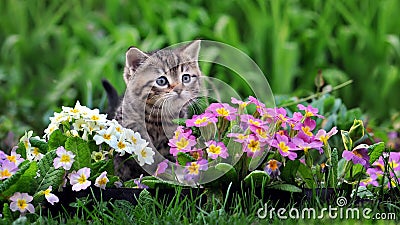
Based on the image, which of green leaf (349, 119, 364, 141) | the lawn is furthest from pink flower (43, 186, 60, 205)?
the lawn

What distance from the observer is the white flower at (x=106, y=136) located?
3.02m

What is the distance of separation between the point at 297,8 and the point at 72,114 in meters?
4.37

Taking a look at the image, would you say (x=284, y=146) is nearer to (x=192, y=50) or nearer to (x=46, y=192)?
(x=192, y=50)

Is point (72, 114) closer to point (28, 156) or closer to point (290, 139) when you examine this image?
point (28, 156)

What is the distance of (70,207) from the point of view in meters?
3.02

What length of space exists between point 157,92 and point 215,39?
3.30 m

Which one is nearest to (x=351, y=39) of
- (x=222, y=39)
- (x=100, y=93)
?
(x=222, y=39)

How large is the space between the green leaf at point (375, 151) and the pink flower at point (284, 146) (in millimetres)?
377

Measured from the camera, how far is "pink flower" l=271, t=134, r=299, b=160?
299 centimetres

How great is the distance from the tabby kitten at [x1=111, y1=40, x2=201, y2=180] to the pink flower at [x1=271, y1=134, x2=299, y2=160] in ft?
1.63

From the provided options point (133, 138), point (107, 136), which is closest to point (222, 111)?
point (133, 138)

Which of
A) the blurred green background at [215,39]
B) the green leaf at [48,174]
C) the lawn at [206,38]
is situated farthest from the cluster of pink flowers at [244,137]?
the blurred green background at [215,39]

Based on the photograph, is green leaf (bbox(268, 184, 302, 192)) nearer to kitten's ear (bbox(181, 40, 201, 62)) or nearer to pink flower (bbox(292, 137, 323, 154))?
pink flower (bbox(292, 137, 323, 154))

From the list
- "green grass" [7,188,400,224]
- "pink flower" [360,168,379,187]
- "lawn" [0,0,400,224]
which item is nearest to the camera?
"green grass" [7,188,400,224]
